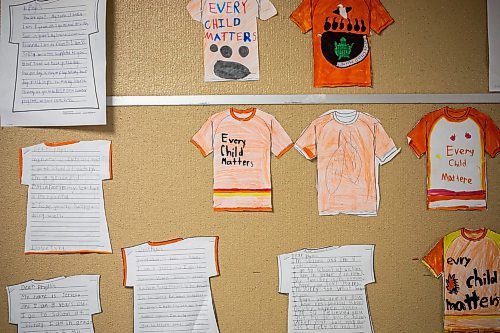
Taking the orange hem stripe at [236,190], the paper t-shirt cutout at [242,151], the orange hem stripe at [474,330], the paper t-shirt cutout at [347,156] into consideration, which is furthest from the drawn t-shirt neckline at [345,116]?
the orange hem stripe at [474,330]

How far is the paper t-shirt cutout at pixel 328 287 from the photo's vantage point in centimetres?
131

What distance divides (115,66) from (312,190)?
0.52 meters

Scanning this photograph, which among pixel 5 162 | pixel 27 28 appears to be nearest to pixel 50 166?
pixel 5 162

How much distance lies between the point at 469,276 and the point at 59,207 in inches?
37.2

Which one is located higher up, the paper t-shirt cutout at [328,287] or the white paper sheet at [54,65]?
the white paper sheet at [54,65]

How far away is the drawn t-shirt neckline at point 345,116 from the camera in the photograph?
132 cm

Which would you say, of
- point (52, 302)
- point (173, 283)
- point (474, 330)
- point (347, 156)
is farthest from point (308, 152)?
point (52, 302)

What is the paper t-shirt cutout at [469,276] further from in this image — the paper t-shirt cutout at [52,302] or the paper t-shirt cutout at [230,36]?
the paper t-shirt cutout at [52,302]

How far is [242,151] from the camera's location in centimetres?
131

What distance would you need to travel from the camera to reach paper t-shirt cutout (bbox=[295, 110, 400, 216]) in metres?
1.32

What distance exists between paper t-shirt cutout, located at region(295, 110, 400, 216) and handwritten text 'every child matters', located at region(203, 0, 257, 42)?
257 millimetres

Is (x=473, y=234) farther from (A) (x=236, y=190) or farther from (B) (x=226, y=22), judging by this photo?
(B) (x=226, y=22)

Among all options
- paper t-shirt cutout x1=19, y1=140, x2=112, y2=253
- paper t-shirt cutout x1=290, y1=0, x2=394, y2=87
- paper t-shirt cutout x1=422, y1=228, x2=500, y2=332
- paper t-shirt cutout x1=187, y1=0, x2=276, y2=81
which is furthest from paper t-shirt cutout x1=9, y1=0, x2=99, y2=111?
paper t-shirt cutout x1=422, y1=228, x2=500, y2=332

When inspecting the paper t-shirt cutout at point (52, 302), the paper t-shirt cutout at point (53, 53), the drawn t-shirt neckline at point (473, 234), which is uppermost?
the paper t-shirt cutout at point (53, 53)
